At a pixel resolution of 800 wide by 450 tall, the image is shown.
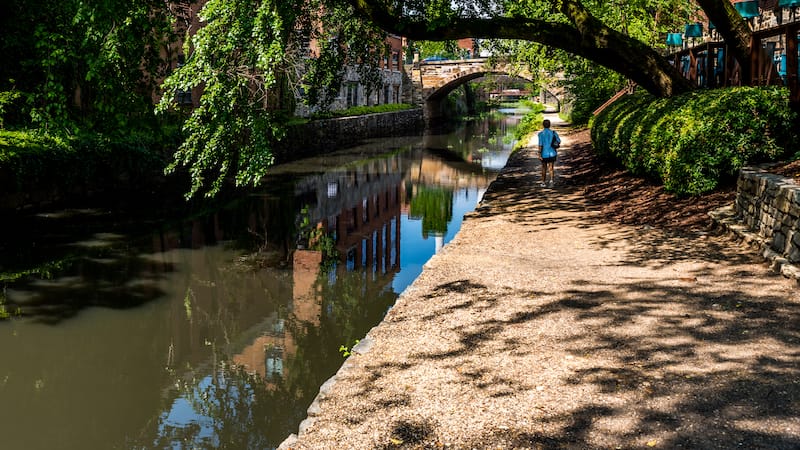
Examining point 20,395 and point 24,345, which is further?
point 24,345

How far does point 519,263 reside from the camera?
29.3 ft

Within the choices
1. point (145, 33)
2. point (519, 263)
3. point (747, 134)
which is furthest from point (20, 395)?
point (747, 134)

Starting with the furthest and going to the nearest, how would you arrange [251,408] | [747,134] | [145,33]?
[145,33] < [747,134] < [251,408]

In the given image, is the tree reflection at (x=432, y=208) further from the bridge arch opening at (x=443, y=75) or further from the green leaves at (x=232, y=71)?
the bridge arch opening at (x=443, y=75)

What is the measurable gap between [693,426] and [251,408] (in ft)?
12.7

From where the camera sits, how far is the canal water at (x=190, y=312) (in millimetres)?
6574

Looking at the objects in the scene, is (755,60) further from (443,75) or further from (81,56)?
(443,75)

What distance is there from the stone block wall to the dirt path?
0.33 m

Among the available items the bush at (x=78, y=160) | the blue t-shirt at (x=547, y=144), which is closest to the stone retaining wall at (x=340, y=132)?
the bush at (x=78, y=160)

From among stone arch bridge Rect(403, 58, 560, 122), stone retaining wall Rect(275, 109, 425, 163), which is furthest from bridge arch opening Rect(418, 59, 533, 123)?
stone retaining wall Rect(275, 109, 425, 163)

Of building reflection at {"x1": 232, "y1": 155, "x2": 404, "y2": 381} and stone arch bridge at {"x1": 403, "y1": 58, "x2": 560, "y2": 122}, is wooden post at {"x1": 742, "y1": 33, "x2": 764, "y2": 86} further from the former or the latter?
stone arch bridge at {"x1": 403, "y1": 58, "x2": 560, "y2": 122}

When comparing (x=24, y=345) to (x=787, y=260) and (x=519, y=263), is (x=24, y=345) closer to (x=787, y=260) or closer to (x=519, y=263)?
(x=519, y=263)

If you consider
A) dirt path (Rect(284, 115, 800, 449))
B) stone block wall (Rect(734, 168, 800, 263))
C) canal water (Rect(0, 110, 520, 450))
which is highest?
stone block wall (Rect(734, 168, 800, 263))

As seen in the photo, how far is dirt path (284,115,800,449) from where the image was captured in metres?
4.40
